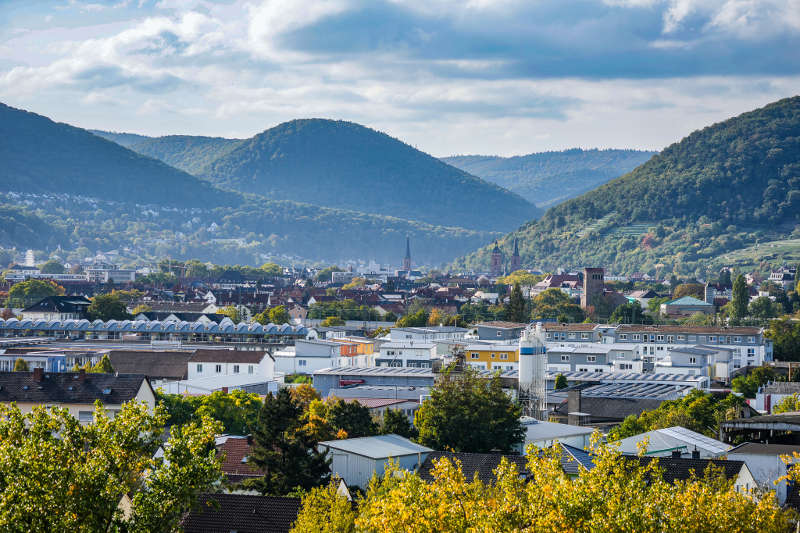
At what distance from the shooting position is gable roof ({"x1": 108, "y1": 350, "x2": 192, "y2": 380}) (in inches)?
2603

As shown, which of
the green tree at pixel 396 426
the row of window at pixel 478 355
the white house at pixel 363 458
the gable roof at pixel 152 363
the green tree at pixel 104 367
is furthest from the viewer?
the row of window at pixel 478 355

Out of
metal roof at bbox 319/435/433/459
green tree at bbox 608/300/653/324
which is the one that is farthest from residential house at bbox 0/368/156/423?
green tree at bbox 608/300/653/324

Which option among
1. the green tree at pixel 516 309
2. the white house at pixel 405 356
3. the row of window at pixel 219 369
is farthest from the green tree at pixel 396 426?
the green tree at pixel 516 309

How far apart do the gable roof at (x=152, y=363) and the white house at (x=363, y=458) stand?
109 ft

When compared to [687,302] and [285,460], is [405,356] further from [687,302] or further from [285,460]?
[687,302]

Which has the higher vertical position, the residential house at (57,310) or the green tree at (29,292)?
the green tree at (29,292)

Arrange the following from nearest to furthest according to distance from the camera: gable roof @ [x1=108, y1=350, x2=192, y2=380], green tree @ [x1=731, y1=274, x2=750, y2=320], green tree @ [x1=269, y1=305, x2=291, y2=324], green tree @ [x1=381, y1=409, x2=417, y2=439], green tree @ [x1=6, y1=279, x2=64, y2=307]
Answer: green tree @ [x1=381, y1=409, x2=417, y2=439]
gable roof @ [x1=108, y1=350, x2=192, y2=380]
green tree @ [x1=731, y1=274, x2=750, y2=320]
green tree @ [x1=269, y1=305, x2=291, y2=324]
green tree @ [x1=6, y1=279, x2=64, y2=307]

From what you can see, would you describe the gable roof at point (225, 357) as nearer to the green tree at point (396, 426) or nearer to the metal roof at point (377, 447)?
the green tree at point (396, 426)

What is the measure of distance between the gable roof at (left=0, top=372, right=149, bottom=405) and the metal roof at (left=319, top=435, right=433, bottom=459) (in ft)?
41.1

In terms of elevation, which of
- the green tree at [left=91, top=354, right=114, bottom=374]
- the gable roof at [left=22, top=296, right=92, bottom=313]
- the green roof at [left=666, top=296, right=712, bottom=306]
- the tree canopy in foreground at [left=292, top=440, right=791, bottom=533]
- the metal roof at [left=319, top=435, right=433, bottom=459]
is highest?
the green roof at [left=666, top=296, right=712, bottom=306]

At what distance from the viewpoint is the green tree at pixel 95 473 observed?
17359 millimetres

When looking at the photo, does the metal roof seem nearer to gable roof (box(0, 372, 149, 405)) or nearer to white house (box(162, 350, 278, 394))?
gable roof (box(0, 372, 149, 405))

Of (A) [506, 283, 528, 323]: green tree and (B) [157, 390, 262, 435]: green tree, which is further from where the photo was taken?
(A) [506, 283, 528, 323]: green tree

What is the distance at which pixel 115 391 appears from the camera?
1763 inches
